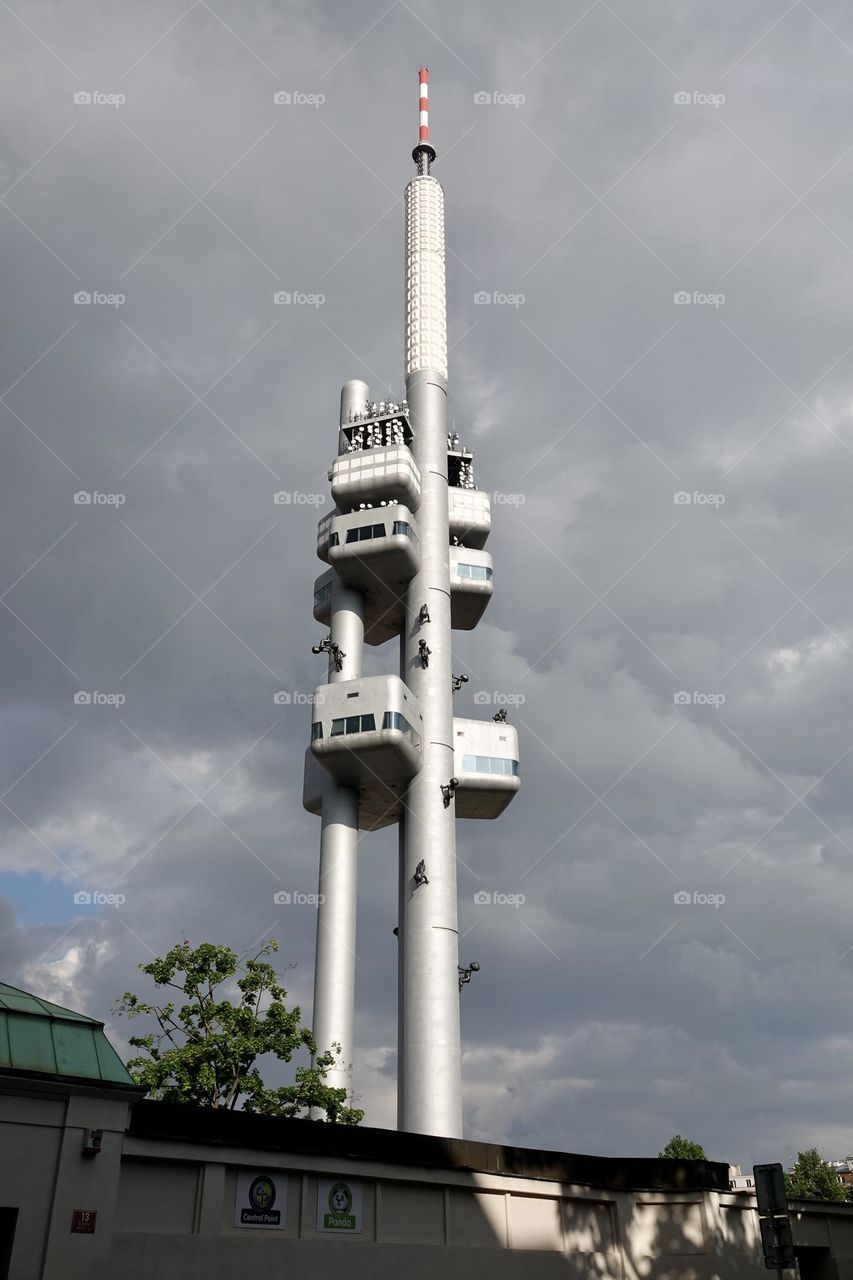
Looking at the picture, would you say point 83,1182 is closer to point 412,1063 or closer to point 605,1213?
point 605,1213

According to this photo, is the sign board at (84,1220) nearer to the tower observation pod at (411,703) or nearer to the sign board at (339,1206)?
the sign board at (339,1206)

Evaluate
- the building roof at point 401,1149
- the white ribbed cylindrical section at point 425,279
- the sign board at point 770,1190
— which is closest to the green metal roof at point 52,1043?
the building roof at point 401,1149

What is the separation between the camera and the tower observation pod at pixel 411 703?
5934 cm

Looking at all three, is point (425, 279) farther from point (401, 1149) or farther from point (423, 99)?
point (401, 1149)

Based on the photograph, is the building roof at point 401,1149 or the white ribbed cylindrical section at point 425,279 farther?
the white ribbed cylindrical section at point 425,279

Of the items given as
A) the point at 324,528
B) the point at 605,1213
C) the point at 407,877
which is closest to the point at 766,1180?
the point at 605,1213

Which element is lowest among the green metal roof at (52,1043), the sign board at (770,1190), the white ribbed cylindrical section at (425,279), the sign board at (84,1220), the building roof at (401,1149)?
the sign board at (84,1220)

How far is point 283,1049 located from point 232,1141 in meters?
25.0

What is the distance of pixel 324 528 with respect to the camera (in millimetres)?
73500

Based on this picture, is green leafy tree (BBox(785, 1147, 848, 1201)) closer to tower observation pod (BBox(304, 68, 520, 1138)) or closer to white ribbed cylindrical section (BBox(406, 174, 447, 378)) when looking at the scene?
tower observation pod (BBox(304, 68, 520, 1138))

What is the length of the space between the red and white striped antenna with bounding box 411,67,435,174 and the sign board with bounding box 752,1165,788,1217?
86.5 m

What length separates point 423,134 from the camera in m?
91.6

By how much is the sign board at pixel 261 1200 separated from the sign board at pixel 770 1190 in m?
10.3

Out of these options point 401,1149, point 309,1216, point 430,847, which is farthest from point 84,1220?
point 430,847
